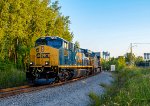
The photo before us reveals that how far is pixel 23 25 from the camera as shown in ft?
120

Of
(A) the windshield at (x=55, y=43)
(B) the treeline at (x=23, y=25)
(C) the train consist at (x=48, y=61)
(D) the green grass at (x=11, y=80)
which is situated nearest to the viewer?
(D) the green grass at (x=11, y=80)

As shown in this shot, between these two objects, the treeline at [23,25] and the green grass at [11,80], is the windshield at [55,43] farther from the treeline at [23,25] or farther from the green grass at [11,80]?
the treeline at [23,25]

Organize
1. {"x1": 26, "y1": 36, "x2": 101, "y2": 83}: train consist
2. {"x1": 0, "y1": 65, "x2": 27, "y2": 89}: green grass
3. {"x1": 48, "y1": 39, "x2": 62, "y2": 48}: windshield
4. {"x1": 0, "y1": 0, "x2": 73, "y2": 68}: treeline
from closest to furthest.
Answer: {"x1": 0, "y1": 65, "x2": 27, "y2": 89}: green grass < {"x1": 26, "y1": 36, "x2": 101, "y2": 83}: train consist < {"x1": 48, "y1": 39, "x2": 62, "y2": 48}: windshield < {"x1": 0, "y1": 0, "x2": 73, "y2": 68}: treeline

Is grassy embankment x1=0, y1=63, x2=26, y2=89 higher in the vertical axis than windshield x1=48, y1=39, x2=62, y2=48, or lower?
lower

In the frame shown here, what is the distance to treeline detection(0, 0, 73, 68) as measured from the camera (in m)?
33.0

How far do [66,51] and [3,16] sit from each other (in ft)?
27.5

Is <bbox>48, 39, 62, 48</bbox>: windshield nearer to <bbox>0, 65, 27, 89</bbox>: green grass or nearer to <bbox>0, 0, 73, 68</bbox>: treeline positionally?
<bbox>0, 65, 27, 89</bbox>: green grass

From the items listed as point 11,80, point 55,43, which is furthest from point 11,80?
point 55,43

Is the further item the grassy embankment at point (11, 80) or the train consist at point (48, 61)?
the train consist at point (48, 61)

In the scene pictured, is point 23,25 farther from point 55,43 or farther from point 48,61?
point 48,61

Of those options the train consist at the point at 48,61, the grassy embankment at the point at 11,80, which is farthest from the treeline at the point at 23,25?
the train consist at the point at 48,61

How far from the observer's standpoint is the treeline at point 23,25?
33006 millimetres

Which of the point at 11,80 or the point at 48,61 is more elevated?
the point at 48,61

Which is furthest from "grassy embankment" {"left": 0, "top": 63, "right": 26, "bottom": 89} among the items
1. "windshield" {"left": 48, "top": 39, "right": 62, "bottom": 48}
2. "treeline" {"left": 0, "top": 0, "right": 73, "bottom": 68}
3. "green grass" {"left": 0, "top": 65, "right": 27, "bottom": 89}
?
"treeline" {"left": 0, "top": 0, "right": 73, "bottom": 68}
